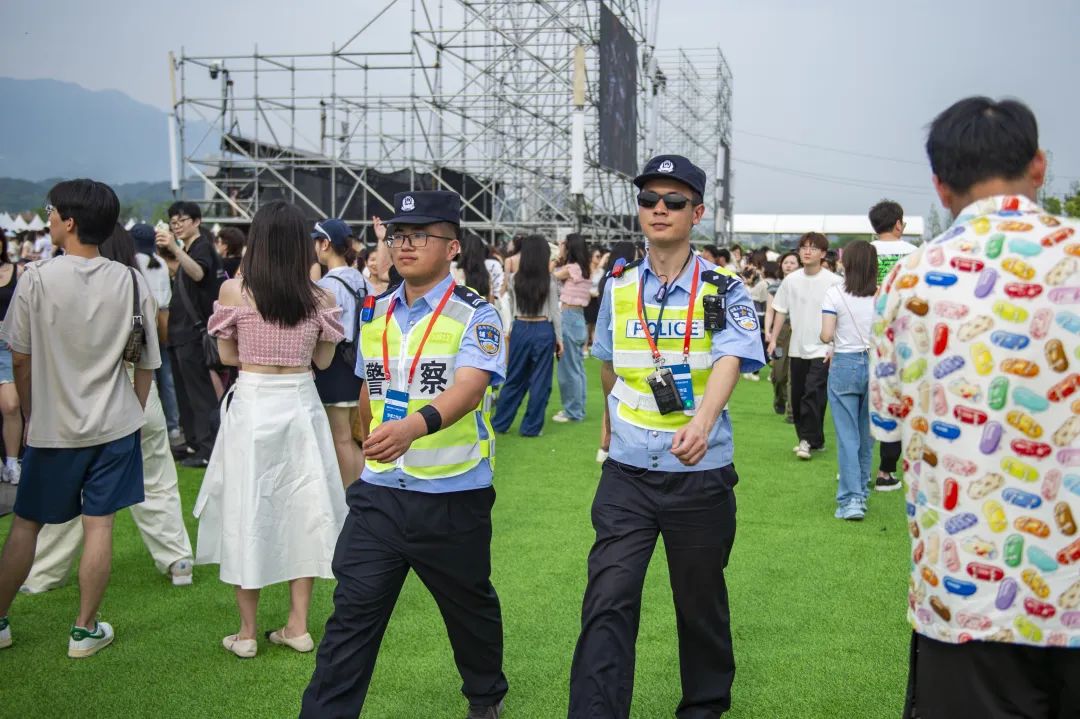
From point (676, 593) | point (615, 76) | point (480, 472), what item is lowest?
point (676, 593)

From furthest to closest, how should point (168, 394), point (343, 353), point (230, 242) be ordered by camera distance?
point (168, 394) → point (230, 242) → point (343, 353)

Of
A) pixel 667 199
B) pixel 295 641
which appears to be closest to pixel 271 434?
pixel 295 641

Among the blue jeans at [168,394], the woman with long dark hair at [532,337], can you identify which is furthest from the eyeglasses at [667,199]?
the blue jeans at [168,394]

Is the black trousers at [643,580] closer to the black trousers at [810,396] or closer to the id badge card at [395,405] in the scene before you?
the id badge card at [395,405]

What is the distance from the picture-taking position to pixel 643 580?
3.36m

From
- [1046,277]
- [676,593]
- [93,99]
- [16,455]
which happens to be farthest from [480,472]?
[93,99]

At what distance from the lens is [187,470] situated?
8.21 meters

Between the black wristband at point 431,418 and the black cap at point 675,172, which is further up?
the black cap at point 675,172

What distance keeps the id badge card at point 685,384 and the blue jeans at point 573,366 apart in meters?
7.61

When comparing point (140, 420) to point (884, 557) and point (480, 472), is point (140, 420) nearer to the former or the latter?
point (480, 472)

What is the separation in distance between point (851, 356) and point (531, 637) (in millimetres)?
3371

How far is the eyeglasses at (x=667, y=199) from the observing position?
3.43 meters

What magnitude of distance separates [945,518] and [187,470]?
718cm

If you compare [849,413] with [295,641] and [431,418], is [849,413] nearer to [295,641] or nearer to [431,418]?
[295,641]
